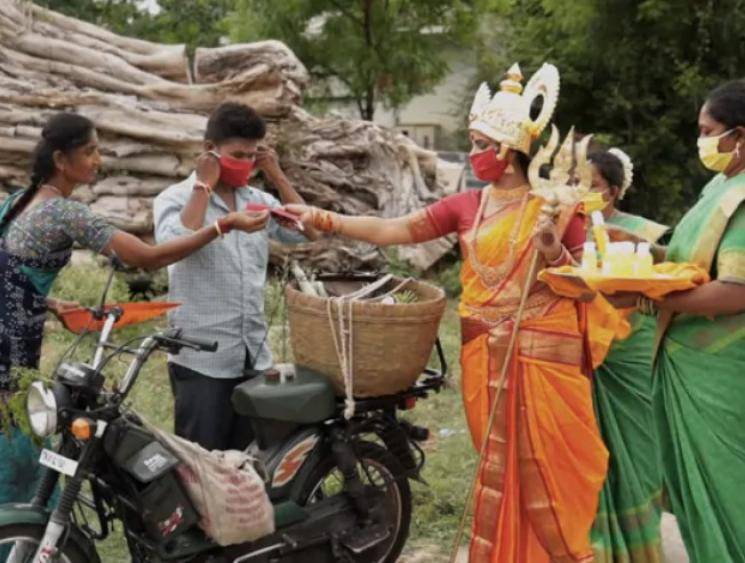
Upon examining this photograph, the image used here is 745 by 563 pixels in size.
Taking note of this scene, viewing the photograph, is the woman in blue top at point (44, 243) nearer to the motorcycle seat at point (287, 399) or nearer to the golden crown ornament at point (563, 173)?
the motorcycle seat at point (287, 399)

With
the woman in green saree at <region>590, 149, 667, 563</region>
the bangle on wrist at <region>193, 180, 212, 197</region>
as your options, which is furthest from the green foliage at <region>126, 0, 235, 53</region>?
the woman in green saree at <region>590, 149, 667, 563</region>

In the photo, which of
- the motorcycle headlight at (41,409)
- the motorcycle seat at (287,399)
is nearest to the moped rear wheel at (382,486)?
the motorcycle seat at (287,399)

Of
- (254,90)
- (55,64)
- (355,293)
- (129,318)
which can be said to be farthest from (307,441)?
(55,64)

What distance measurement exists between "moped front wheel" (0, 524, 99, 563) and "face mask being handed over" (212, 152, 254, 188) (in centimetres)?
150

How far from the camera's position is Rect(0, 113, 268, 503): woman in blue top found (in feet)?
10.9

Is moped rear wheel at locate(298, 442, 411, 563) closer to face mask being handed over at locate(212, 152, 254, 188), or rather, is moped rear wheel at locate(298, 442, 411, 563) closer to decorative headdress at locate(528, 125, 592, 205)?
face mask being handed over at locate(212, 152, 254, 188)

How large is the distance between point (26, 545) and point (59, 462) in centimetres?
29

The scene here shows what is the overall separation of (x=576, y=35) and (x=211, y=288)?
11.5 metres

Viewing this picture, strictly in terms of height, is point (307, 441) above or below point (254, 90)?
below

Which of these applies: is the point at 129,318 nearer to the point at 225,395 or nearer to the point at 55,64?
the point at 225,395

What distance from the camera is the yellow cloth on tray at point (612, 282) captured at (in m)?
3.20

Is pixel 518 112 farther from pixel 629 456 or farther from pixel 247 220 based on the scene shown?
pixel 629 456

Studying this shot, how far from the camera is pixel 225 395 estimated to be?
383 centimetres

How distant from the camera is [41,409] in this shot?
3131 millimetres
